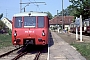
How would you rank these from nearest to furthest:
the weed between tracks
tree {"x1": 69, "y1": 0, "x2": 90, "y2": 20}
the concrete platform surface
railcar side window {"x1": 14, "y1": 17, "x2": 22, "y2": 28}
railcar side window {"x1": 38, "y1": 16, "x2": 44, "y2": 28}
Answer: the concrete platform surface → the weed between tracks → railcar side window {"x1": 38, "y1": 16, "x2": 44, "y2": 28} → railcar side window {"x1": 14, "y1": 17, "x2": 22, "y2": 28} → tree {"x1": 69, "y1": 0, "x2": 90, "y2": 20}

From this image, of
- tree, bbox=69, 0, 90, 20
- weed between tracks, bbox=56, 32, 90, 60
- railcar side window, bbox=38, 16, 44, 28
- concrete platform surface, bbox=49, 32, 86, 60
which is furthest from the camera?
tree, bbox=69, 0, 90, 20

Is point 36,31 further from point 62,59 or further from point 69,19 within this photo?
point 69,19

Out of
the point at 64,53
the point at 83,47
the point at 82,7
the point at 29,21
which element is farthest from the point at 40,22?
the point at 82,7

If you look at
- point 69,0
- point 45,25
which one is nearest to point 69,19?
point 69,0

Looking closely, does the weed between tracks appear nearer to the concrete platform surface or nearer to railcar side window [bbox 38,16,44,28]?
the concrete platform surface

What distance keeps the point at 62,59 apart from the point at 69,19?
102 m

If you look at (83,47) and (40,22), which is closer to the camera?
(40,22)

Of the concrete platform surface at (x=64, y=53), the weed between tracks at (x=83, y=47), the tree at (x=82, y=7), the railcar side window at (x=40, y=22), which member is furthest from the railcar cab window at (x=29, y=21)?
the tree at (x=82, y=7)

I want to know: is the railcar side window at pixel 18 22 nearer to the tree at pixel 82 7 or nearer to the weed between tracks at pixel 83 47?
the weed between tracks at pixel 83 47

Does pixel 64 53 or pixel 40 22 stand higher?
pixel 40 22

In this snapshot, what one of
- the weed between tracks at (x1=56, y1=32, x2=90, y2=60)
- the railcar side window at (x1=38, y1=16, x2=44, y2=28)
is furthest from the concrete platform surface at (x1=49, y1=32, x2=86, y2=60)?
the railcar side window at (x1=38, y1=16, x2=44, y2=28)

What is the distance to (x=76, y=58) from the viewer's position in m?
13.9

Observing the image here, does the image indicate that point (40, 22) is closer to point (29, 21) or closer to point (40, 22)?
point (40, 22)

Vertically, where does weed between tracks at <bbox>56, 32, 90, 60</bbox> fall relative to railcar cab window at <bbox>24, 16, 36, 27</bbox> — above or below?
below
